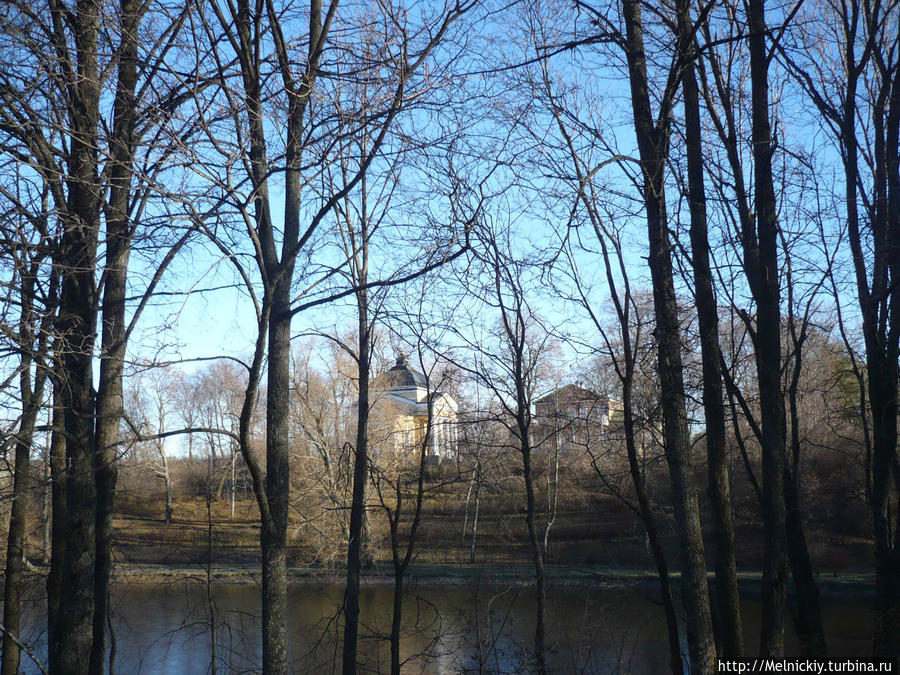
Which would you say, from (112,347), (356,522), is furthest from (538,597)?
(112,347)

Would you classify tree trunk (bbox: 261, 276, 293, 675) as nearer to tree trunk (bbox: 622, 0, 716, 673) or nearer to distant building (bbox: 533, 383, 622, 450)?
distant building (bbox: 533, 383, 622, 450)

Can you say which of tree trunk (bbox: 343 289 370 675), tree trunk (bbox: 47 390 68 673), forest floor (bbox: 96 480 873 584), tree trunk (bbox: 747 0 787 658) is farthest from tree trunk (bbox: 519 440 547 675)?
forest floor (bbox: 96 480 873 584)

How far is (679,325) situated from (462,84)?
309 centimetres

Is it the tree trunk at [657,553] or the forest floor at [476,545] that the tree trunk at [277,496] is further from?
the forest floor at [476,545]

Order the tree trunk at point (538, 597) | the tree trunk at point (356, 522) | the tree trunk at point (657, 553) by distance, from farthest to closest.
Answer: the tree trunk at point (538, 597) < the tree trunk at point (356, 522) < the tree trunk at point (657, 553)

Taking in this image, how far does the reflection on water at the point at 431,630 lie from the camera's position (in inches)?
539

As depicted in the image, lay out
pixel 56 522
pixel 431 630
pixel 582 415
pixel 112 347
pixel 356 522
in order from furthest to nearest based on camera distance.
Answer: pixel 431 630, pixel 582 415, pixel 356 522, pixel 56 522, pixel 112 347

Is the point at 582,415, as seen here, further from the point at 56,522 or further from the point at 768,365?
the point at 56,522

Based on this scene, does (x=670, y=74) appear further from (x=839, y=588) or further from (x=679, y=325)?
(x=839, y=588)

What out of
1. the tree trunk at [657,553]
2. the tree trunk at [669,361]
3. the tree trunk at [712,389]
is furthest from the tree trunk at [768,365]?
the tree trunk at [657,553]

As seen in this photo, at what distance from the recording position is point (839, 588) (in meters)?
21.3

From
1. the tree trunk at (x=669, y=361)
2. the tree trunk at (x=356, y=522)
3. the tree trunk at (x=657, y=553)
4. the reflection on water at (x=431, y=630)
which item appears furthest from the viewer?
the reflection on water at (x=431, y=630)

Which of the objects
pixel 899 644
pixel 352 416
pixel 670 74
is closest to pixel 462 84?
pixel 670 74

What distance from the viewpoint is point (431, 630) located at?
53.9 feet
